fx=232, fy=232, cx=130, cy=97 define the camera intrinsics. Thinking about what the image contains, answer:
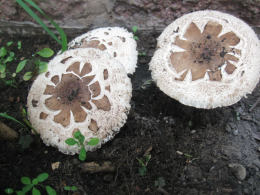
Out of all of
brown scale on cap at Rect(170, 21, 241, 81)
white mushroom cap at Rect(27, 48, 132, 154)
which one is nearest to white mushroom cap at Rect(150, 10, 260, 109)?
brown scale on cap at Rect(170, 21, 241, 81)

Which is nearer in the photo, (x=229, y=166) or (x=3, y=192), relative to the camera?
(x=3, y=192)

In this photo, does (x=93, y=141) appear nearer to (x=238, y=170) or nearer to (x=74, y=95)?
(x=74, y=95)

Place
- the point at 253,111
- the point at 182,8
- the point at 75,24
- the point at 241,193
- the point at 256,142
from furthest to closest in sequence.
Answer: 1. the point at 75,24
2. the point at 182,8
3. the point at 253,111
4. the point at 256,142
5. the point at 241,193

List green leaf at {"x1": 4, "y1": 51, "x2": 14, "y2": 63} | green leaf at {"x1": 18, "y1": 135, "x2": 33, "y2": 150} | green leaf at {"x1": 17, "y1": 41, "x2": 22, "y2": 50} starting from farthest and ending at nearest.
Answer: green leaf at {"x1": 17, "y1": 41, "x2": 22, "y2": 50} → green leaf at {"x1": 4, "y1": 51, "x2": 14, "y2": 63} → green leaf at {"x1": 18, "y1": 135, "x2": 33, "y2": 150}

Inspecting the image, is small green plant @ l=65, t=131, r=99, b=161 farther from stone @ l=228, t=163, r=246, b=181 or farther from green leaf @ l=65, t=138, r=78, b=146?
stone @ l=228, t=163, r=246, b=181

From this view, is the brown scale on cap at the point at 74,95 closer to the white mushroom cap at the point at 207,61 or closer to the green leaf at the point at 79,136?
the green leaf at the point at 79,136

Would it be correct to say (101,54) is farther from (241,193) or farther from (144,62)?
(241,193)

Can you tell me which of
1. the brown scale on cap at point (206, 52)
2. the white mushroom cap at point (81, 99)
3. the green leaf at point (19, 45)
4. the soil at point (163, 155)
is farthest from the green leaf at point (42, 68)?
the brown scale on cap at point (206, 52)

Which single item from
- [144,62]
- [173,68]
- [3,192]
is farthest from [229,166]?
[3,192]
